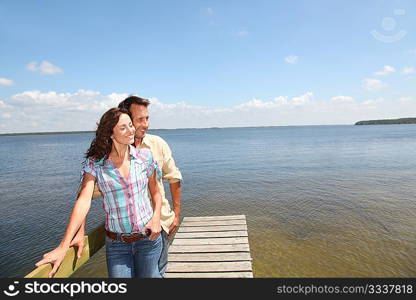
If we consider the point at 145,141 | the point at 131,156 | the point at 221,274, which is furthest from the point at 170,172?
the point at 221,274

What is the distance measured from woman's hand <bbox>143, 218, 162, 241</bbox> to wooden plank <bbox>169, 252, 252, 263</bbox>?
3762mm

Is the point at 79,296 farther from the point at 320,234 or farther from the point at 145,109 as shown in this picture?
the point at 320,234

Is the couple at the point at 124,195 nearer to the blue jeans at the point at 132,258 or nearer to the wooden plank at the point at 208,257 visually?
the blue jeans at the point at 132,258

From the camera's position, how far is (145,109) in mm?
3365

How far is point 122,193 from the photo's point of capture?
108 inches

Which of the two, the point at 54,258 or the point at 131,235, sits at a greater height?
the point at 54,258

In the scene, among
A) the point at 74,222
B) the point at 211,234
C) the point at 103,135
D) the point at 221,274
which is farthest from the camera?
the point at 211,234

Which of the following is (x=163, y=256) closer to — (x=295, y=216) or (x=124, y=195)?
(x=124, y=195)

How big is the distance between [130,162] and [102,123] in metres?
0.53

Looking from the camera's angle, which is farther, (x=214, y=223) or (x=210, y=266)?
(x=214, y=223)

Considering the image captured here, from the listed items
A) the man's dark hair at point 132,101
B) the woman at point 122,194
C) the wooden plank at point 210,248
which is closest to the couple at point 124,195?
the woman at point 122,194

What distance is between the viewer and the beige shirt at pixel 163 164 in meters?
3.34

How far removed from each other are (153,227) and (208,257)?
12.9ft

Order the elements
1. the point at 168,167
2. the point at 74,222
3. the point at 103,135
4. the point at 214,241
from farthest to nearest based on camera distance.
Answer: the point at 214,241, the point at 168,167, the point at 103,135, the point at 74,222
